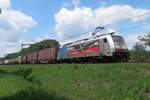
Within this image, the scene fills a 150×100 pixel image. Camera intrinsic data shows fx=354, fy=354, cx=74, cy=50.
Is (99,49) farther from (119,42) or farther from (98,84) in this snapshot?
(98,84)

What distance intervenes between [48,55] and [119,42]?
25.0 meters

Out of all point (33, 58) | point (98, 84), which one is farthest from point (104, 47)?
point (33, 58)

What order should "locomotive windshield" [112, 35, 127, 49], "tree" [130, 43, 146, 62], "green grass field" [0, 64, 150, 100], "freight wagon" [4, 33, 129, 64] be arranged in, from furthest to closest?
"tree" [130, 43, 146, 62] < "locomotive windshield" [112, 35, 127, 49] < "freight wagon" [4, 33, 129, 64] < "green grass field" [0, 64, 150, 100]

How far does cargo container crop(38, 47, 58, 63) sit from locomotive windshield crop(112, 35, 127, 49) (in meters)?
19.3

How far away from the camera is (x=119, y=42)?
36.9m

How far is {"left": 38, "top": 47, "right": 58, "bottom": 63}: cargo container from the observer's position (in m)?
56.1

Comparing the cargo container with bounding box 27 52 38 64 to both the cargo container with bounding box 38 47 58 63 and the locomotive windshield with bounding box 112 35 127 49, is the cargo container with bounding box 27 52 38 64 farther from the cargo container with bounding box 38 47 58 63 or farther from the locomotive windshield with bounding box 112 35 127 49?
the locomotive windshield with bounding box 112 35 127 49

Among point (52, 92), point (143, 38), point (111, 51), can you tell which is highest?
point (143, 38)

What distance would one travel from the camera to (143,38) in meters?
92.7

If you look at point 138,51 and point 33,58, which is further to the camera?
point 138,51

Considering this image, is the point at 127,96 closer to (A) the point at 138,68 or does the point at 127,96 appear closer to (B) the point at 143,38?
(A) the point at 138,68

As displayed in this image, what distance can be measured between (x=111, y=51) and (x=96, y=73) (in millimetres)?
14302

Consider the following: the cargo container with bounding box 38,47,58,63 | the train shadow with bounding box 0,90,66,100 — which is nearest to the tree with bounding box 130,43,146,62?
the cargo container with bounding box 38,47,58,63

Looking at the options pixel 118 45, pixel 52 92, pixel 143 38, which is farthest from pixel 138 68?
pixel 143 38
